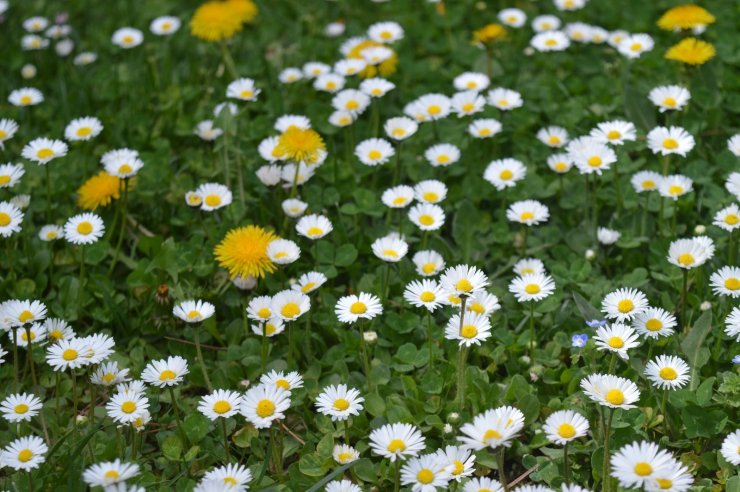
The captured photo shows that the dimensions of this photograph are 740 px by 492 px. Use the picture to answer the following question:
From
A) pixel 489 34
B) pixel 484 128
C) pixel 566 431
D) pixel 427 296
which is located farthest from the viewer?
pixel 489 34

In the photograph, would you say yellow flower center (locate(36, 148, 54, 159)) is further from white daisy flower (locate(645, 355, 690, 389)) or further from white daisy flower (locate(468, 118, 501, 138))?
white daisy flower (locate(645, 355, 690, 389))

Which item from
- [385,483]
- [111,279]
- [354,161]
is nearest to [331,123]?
[354,161]

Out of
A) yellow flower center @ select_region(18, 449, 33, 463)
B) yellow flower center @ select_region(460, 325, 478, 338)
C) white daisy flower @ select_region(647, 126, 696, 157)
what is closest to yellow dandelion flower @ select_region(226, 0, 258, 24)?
white daisy flower @ select_region(647, 126, 696, 157)

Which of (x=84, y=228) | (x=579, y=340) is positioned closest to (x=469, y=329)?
(x=579, y=340)

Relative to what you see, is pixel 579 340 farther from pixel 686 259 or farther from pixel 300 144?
pixel 300 144

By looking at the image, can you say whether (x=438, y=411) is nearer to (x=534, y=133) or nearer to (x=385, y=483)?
(x=385, y=483)

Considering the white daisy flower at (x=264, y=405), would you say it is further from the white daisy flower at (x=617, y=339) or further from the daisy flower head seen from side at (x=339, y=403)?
the white daisy flower at (x=617, y=339)
